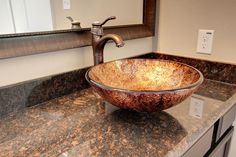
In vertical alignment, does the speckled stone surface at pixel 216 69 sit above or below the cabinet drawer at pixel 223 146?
above

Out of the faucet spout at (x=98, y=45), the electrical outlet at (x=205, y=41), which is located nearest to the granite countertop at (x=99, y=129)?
the faucet spout at (x=98, y=45)

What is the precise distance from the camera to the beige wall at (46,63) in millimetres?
750

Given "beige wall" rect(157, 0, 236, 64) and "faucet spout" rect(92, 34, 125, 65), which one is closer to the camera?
"faucet spout" rect(92, 34, 125, 65)

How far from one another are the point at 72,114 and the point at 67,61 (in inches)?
10.3

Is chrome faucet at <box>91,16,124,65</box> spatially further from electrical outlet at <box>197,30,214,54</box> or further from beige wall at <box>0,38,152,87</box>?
electrical outlet at <box>197,30,214,54</box>

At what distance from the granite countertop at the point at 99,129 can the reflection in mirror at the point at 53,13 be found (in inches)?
11.8

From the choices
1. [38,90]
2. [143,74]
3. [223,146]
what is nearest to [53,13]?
[38,90]

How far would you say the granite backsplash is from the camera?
2.47 feet

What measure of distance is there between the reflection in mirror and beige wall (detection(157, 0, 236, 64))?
244 millimetres

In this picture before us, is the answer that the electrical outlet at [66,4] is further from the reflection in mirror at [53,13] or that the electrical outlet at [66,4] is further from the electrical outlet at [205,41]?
the electrical outlet at [205,41]

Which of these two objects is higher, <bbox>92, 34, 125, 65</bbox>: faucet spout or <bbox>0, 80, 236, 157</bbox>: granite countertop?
<bbox>92, 34, 125, 65</bbox>: faucet spout

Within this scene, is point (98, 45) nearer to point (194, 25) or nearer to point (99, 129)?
point (99, 129)

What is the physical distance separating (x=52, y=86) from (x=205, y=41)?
0.76 meters

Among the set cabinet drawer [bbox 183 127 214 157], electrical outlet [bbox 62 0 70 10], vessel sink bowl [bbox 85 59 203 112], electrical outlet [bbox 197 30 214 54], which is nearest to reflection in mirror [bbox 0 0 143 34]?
electrical outlet [bbox 62 0 70 10]
